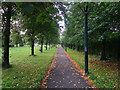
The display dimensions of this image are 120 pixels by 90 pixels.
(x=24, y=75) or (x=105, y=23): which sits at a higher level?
(x=105, y=23)

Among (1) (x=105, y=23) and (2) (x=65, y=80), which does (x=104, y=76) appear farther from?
(1) (x=105, y=23)

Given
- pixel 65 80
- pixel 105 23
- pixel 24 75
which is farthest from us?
pixel 105 23

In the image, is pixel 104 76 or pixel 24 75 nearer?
pixel 104 76

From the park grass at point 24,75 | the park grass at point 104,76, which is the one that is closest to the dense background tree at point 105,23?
the park grass at point 104,76

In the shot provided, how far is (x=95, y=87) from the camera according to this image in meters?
3.79

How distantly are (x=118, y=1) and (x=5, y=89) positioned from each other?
6840mm

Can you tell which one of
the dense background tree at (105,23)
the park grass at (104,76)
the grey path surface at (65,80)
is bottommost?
the grey path surface at (65,80)

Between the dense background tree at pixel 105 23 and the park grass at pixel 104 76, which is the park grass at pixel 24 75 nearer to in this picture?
the park grass at pixel 104 76

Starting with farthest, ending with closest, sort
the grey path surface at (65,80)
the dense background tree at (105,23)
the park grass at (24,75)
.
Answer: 1. the dense background tree at (105,23)
2. the grey path surface at (65,80)
3. the park grass at (24,75)

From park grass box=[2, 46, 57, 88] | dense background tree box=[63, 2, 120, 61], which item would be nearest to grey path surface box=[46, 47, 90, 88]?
park grass box=[2, 46, 57, 88]

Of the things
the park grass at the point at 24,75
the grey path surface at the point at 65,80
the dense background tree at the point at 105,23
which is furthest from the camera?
the dense background tree at the point at 105,23

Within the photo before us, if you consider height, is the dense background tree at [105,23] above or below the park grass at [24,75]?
above

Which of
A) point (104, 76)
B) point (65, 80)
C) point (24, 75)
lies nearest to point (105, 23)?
point (104, 76)

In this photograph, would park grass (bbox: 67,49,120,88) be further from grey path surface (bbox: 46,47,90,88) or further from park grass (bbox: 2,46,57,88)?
park grass (bbox: 2,46,57,88)
